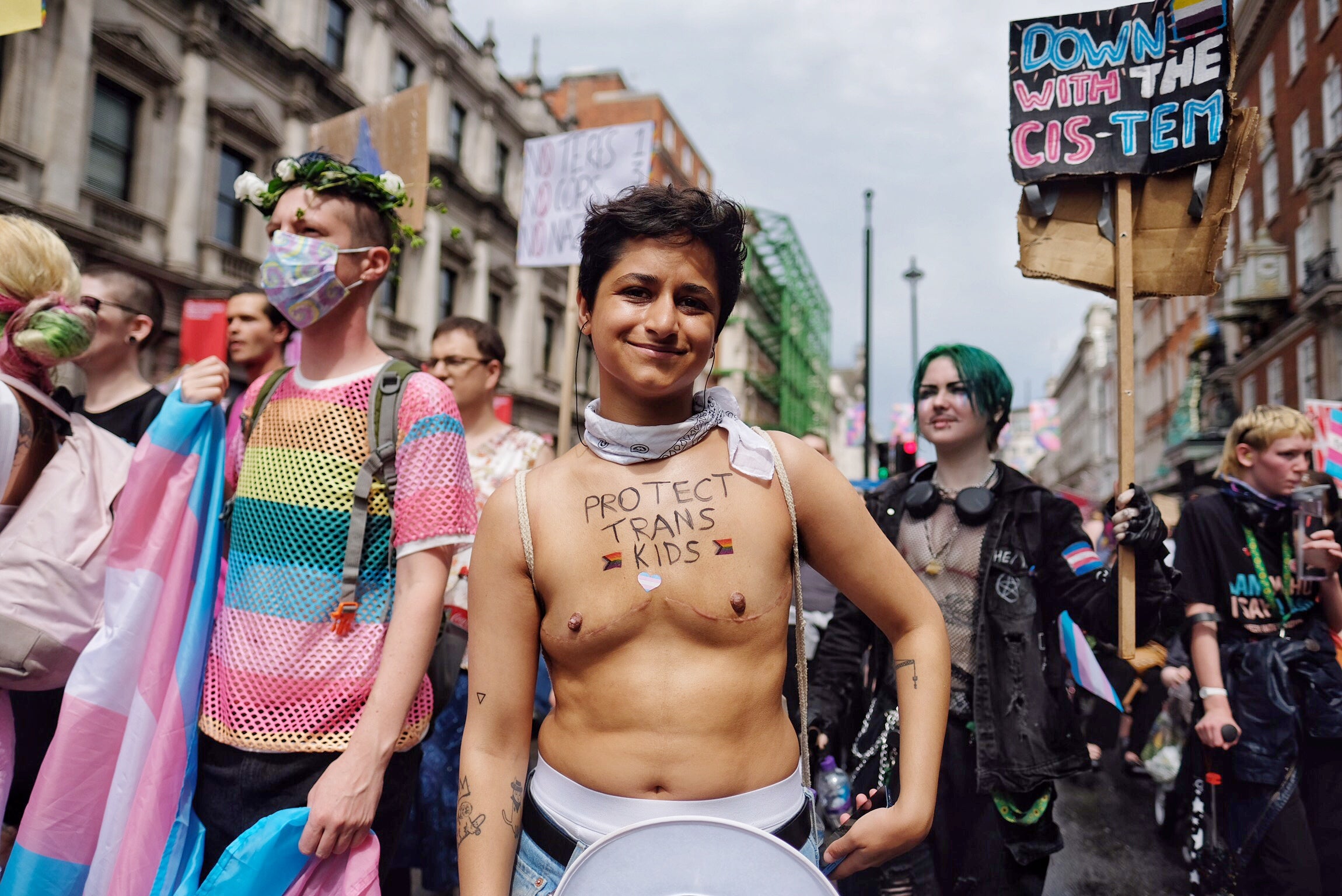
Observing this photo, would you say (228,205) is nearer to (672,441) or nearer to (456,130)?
(456,130)

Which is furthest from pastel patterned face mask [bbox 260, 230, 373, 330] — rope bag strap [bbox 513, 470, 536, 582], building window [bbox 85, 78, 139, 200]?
building window [bbox 85, 78, 139, 200]

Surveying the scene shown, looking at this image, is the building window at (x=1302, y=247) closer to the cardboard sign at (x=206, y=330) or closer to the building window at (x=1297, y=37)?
the building window at (x=1297, y=37)

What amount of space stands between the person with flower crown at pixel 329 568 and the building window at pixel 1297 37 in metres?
27.7

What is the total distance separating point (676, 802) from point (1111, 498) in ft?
6.19

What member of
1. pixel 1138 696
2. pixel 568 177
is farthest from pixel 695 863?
pixel 1138 696

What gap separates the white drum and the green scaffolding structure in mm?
37192

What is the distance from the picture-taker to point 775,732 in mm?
1615

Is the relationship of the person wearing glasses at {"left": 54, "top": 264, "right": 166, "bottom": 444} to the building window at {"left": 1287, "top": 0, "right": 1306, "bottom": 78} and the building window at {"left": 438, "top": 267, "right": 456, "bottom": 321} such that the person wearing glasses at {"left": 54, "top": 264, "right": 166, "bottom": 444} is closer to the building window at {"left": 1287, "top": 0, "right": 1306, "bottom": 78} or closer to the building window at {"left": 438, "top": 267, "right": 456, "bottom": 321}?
the building window at {"left": 438, "top": 267, "right": 456, "bottom": 321}

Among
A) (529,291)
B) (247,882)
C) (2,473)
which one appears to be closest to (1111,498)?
(247,882)

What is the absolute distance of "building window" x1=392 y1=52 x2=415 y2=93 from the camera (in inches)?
858

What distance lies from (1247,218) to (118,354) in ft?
102

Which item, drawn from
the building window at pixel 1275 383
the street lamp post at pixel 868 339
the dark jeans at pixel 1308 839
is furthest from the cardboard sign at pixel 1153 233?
the building window at pixel 1275 383

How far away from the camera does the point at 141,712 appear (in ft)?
6.57

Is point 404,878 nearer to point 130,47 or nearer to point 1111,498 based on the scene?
point 1111,498
